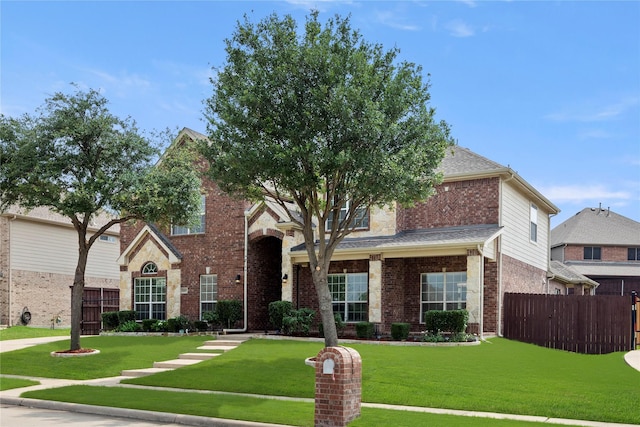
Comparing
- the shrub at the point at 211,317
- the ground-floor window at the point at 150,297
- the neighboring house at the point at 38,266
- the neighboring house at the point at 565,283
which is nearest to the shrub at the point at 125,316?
the ground-floor window at the point at 150,297

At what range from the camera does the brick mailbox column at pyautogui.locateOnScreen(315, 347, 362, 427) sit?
1148 cm

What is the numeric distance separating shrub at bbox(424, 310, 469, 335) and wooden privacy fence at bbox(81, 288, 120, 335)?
18214 millimetres

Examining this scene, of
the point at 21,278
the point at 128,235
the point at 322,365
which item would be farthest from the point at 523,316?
the point at 21,278

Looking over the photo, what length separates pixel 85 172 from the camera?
2272 cm

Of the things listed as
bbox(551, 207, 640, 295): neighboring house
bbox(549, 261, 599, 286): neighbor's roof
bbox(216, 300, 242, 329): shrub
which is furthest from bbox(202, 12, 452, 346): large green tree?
bbox(551, 207, 640, 295): neighboring house

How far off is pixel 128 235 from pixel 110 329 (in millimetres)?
4575

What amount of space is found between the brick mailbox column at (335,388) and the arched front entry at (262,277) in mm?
A: 16488

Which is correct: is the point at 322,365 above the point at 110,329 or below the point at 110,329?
above

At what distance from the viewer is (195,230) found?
3033 centimetres

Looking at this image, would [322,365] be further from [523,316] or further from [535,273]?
[535,273]

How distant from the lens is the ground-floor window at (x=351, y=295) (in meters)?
25.6

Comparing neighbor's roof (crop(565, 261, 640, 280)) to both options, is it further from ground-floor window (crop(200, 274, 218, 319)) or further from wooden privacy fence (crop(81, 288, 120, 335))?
wooden privacy fence (crop(81, 288, 120, 335))

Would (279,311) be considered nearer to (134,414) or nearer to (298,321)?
(298,321)

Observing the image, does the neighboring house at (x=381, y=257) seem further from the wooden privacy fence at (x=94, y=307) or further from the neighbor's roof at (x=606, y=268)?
the neighbor's roof at (x=606, y=268)
